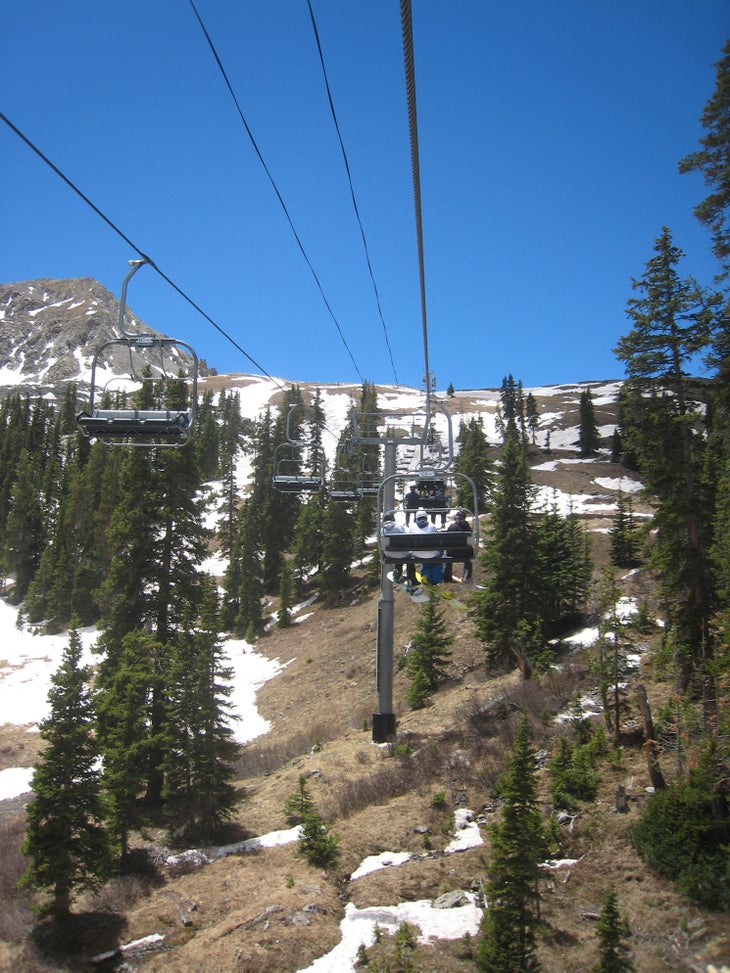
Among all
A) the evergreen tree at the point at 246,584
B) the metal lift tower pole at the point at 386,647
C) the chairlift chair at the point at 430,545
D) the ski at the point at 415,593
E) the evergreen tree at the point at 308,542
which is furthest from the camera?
the evergreen tree at the point at 308,542

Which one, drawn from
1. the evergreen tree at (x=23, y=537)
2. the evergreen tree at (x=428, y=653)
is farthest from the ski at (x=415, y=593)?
the evergreen tree at (x=23, y=537)

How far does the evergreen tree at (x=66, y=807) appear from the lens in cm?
1342

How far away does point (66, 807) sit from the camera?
544 inches

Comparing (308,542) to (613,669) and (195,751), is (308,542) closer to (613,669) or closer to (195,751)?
(195,751)

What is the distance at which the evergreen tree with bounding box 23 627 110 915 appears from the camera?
1342 cm

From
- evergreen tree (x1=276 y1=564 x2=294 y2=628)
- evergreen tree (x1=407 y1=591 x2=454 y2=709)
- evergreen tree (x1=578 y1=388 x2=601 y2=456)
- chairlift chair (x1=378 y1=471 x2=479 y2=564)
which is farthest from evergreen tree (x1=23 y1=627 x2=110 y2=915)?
evergreen tree (x1=578 y1=388 x2=601 y2=456)

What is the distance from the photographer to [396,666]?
34.5 meters

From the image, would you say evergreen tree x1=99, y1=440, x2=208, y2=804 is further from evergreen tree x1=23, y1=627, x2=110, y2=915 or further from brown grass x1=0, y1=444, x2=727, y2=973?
evergreen tree x1=23, y1=627, x2=110, y2=915

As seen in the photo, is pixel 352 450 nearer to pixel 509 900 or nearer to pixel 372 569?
pixel 509 900

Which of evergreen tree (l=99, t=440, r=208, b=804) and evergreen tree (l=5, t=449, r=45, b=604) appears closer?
evergreen tree (l=99, t=440, r=208, b=804)

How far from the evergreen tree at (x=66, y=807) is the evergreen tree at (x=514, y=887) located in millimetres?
8328

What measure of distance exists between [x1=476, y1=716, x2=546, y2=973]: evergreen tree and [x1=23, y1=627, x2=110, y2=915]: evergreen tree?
328 inches

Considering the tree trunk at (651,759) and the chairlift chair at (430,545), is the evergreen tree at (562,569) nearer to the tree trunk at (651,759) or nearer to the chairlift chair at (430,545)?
the tree trunk at (651,759)

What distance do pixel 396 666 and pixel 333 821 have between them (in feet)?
59.7
